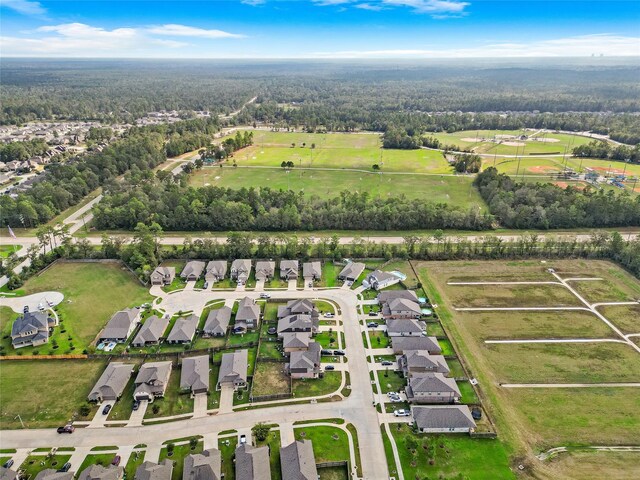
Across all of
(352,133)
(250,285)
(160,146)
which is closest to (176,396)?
(250,285)

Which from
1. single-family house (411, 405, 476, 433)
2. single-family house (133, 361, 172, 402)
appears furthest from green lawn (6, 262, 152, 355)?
single-family house (411, 405, 476, 433)

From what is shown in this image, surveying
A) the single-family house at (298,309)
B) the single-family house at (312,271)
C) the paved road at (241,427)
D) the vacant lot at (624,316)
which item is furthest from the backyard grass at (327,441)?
the vacant lot at (624,316)

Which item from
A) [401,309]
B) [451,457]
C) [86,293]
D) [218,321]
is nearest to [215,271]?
[218,321]

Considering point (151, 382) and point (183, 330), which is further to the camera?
point (183, 330)

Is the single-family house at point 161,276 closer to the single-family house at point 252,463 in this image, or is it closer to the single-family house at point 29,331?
A: the single-family house at point 29,331

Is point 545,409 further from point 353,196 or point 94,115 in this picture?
point 94,115

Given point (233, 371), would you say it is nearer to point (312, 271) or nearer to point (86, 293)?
point (312, 271)

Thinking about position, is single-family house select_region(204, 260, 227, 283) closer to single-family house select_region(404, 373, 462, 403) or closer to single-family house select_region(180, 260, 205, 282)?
single-family house select_region(180, 260, 205, 282)
